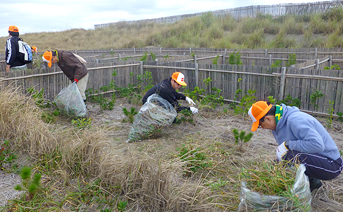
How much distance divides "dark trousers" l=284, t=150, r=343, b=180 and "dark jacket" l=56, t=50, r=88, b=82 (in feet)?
15.8

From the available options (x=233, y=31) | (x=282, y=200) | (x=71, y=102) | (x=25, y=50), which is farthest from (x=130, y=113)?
(x=233, y=31)

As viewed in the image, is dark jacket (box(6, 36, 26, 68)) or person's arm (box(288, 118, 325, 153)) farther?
dark jacket (box(6, 36, 26, 68))

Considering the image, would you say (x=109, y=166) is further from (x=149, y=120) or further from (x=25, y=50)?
(x=25, y=50)

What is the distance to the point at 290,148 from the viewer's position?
9.04 ft

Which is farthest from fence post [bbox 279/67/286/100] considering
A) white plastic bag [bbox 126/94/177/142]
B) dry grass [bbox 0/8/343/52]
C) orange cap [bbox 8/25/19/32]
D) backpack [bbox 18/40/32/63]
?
dry grass [bbox 0/8/343/52]

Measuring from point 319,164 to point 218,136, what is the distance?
7.41 feet

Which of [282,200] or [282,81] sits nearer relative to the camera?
[282,200]

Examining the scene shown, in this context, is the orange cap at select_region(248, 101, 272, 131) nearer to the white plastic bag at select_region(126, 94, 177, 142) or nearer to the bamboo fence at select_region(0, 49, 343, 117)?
the white plastic bag at select_region(126, 94, 177, 142)

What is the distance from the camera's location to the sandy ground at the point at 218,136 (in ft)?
9.55

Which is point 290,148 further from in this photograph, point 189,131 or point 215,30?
point 215,30

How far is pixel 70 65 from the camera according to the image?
6.06 meters

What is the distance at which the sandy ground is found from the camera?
2.91 meters

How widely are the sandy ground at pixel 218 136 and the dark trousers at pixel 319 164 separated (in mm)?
348

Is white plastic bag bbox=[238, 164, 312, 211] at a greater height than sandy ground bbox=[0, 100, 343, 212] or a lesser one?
greater
